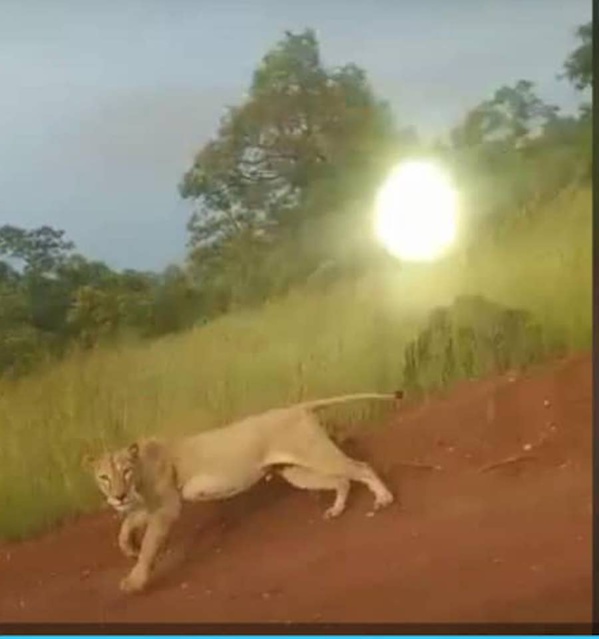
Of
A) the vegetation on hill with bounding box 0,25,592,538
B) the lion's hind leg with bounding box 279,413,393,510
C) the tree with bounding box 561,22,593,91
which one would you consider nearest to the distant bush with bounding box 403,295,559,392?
the vegetation on hill with bounding box 0,25,592,538

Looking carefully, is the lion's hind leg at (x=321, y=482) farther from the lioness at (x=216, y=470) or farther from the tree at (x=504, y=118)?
the tree at (x=504, y=118)

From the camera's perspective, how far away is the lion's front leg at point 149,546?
1.52m

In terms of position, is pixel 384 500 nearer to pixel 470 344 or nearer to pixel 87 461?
pixel 470 344

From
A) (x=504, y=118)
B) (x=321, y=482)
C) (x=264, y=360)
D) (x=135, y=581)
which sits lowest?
(x=135, y=581)

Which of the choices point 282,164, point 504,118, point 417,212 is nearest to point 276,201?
point 282,164

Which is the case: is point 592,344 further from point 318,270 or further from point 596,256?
point 318,270

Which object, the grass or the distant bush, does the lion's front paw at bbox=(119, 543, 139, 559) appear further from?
the distant bush

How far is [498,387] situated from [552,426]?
2.8 inches

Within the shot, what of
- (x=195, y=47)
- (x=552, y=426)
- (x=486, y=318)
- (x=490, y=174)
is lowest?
(x=552, y=426)

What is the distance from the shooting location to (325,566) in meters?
1.51

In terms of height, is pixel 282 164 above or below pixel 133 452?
above

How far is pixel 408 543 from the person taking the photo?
150cm

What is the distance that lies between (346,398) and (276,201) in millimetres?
239

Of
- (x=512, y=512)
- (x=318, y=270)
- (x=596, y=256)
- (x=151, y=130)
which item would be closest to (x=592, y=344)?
(x=596, y=256)
